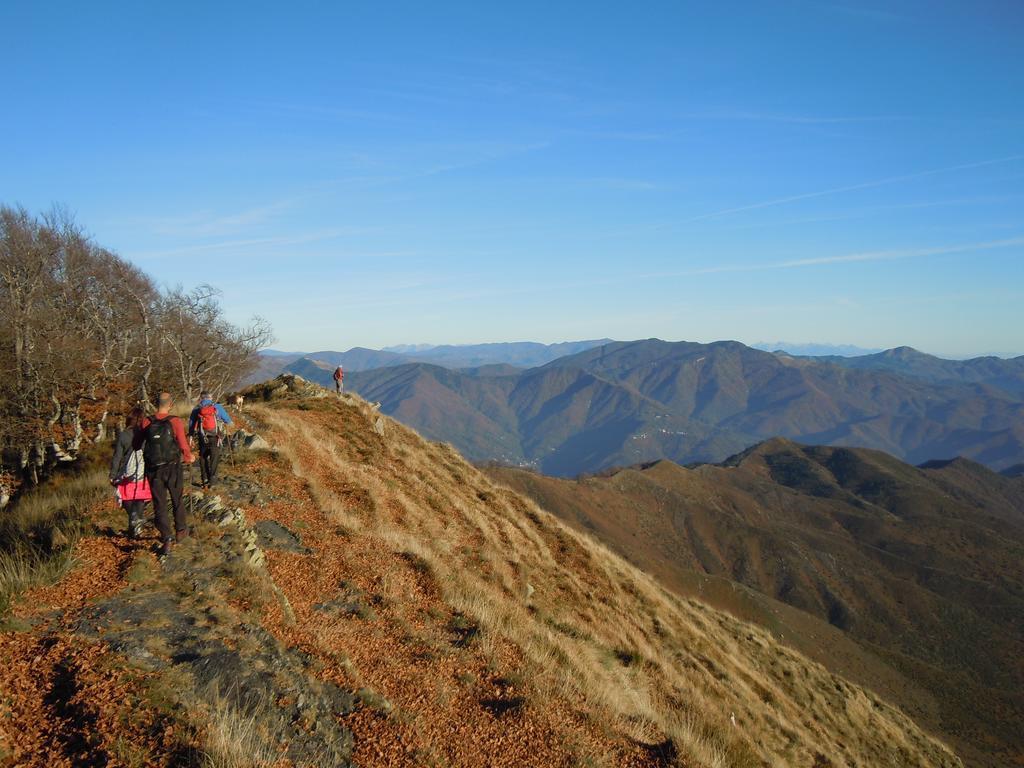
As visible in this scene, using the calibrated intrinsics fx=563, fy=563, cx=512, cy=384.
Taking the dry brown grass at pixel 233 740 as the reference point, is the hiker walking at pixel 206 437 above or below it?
above

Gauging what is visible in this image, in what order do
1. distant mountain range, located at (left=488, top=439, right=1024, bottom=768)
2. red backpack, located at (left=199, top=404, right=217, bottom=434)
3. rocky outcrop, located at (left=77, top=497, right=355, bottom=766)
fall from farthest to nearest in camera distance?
distant mountain range, located at (left=488, top=439, right=1024, bottom=768) → red backpack, located at (left=199, top=404, right=217, bottom=434) → rocky outcrop, located at (left=77, top=497, right=355, bottom=766)

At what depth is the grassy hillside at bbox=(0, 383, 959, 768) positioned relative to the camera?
566 cm

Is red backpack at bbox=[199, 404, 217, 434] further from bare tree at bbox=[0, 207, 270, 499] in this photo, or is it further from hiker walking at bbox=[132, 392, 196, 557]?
bare tree at bbox=[0, 207, 270, 499]

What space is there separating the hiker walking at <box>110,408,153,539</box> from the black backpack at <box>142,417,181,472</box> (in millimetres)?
470

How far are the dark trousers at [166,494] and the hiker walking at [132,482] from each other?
49 cm

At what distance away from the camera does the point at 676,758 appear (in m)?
7.30

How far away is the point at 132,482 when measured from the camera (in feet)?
31.3

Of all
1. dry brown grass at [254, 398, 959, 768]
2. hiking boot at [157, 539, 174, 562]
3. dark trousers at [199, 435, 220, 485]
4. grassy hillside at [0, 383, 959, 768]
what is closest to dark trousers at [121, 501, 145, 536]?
grassy hillside at [0, 383, 959, 768]

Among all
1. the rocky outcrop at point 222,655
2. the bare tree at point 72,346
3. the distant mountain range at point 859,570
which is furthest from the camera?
the distant mountain range at point 859,570

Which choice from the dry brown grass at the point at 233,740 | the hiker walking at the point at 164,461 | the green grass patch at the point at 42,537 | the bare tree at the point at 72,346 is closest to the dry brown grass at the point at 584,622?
the dry brown grass at the point at 233,740

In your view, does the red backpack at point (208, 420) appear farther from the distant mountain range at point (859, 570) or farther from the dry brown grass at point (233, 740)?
the distant mountain range at point (859, 570)

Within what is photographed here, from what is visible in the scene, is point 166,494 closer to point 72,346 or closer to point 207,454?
point 207,454

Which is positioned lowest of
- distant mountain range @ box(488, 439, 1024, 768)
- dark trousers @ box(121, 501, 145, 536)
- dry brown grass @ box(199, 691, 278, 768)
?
distant mountain range @ box(488, 439, 1024, 768)

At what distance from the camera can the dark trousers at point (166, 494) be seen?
9000 millimetres
